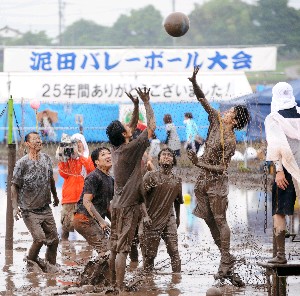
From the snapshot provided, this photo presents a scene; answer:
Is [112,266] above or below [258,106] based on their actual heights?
below

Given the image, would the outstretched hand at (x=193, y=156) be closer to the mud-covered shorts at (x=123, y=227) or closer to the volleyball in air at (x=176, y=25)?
the mud-covered shorts at (x=123, y=227)

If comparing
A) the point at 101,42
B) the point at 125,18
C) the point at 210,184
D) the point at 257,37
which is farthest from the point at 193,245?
the point at 125,18

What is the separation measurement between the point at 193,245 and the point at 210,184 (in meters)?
3.41

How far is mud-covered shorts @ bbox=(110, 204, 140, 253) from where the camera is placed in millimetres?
9781

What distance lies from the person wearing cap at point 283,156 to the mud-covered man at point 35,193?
3.43m

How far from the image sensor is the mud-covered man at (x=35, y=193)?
1161cm

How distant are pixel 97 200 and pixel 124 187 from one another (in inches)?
52.3

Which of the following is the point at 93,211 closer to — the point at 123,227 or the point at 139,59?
the point at 123,227

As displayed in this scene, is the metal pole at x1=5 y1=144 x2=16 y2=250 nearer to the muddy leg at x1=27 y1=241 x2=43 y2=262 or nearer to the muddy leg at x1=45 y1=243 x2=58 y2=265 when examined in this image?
the muddy leg at x1=45 y1=243 x2=58 y2=265

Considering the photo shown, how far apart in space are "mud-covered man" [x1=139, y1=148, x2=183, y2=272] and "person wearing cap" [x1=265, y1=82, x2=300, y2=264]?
2.17 meters

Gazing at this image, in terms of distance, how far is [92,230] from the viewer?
11117mm

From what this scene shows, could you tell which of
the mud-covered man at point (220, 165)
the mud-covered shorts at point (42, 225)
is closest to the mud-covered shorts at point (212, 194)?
the mud-covered man at point (220, 165)

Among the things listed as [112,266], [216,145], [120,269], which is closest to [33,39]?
[216,145]

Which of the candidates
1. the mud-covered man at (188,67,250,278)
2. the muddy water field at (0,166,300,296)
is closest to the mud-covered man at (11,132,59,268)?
the muddy water field at (0,166,300,296)
